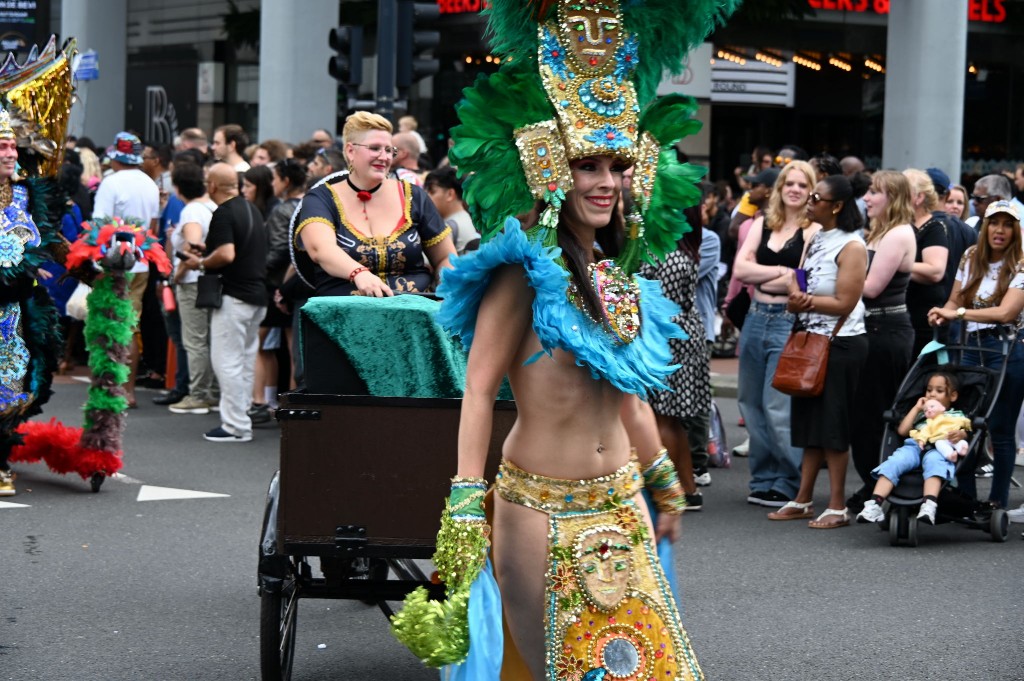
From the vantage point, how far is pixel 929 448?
8227mm

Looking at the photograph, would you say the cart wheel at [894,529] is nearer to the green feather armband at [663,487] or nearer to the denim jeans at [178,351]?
the green feather armband at [663,487]

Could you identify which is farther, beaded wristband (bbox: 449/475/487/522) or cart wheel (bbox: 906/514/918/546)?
cart wheel (bbox: 906/514/918/546)

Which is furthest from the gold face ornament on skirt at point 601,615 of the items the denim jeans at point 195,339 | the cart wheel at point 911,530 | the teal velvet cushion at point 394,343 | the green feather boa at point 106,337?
the denim jeans at point 195,339

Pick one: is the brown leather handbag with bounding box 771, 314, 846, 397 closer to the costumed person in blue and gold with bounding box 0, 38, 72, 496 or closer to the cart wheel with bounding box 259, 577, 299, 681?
the cart wheel with bounding box 259, 577, 299, 681

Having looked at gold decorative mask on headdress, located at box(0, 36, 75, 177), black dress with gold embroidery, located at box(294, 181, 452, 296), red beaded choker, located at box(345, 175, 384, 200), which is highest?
gold decorative mask on headdress, located at box(0, 36, 75, 177)

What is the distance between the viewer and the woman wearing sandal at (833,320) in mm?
8555

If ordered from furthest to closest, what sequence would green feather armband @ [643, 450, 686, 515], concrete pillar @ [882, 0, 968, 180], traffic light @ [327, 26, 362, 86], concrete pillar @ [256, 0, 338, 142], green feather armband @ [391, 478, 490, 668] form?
concrete pillar @ [256, 0, 338, 142] → concrete pillar @ [882, 0, 968, 180] → traffic light @ [327, 26, 362, 86] → green feather armband @ [643, 450, 686, 515] → green feather armband @ [391, 478, 490, 668]

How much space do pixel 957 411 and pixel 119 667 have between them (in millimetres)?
4788

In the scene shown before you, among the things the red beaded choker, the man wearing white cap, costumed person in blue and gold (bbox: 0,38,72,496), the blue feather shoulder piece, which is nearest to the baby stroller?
the red beaded choker

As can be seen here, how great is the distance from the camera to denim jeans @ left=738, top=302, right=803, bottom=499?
30.0 ft

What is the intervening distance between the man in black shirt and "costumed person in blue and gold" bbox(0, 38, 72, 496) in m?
2.28

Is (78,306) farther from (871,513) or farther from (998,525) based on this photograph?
(998,525)

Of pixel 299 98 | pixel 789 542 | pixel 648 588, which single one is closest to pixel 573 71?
pixel 648 588

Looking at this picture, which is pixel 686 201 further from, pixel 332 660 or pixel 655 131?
pixel 332 660
